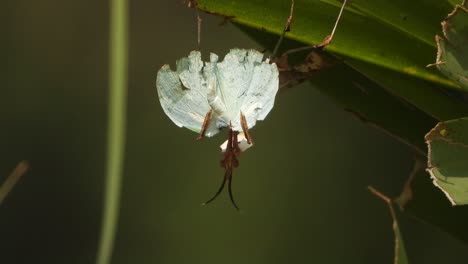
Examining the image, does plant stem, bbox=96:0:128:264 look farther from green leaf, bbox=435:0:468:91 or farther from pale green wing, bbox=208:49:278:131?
green leaf, bbox=435:0:468:91

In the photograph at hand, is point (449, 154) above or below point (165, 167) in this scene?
above

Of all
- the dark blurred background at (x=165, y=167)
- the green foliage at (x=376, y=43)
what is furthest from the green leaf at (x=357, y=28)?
the dark blurred background at (x=165, y=167)

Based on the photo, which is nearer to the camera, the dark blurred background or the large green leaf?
the large green leaf

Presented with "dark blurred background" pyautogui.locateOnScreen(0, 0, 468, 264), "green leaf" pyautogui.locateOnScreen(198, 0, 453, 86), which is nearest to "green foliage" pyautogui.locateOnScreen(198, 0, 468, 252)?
"green leaf" pyautogui.locateOnScreen(198, 0, 453, 86)

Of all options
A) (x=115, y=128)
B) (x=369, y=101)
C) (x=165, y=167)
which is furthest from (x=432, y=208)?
(x=165, y=167)

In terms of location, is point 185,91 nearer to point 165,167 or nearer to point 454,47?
point 454,47

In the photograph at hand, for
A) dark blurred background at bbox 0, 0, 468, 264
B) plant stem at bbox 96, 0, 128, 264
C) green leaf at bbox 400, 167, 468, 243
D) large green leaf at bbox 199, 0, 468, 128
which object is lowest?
dark blurred background at bbox 0, 0, 468, 264

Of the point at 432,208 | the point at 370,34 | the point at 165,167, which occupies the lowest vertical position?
the point at 165,167
